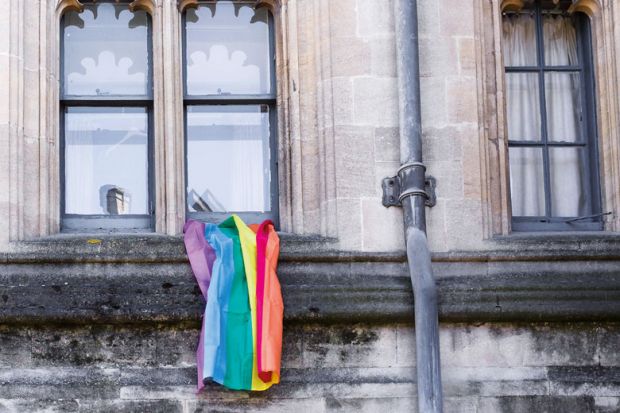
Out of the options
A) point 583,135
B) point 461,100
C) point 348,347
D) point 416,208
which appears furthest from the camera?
point 583,135

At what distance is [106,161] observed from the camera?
10023mm

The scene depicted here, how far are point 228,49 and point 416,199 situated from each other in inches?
71.8

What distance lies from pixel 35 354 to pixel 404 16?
3277 millimetres

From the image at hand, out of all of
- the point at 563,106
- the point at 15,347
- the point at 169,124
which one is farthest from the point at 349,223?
the point at 15,347

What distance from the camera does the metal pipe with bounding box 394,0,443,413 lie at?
9.11m

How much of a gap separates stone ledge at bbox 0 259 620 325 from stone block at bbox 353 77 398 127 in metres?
0.96

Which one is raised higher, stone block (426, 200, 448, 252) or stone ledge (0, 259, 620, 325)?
stone block (426, 200, 448, 252)

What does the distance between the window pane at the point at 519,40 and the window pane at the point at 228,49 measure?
1.71 meters

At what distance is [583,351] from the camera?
9.41 m

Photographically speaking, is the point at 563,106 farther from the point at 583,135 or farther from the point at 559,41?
the point at 559,41

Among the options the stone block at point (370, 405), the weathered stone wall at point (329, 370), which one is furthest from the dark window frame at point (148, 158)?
the stone block at point (370, 405)

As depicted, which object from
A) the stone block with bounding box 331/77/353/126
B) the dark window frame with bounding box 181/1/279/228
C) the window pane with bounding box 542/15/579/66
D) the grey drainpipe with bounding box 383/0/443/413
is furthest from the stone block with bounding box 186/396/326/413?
the window pane with bounding box 542/15/579/66

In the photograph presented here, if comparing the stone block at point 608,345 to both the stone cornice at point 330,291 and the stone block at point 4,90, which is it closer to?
the stone cornice at point 330,291

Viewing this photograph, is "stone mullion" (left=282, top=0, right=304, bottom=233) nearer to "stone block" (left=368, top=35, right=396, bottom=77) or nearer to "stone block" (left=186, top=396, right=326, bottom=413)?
"stone block" (left=368, top=35, right=396, bottom=77)
